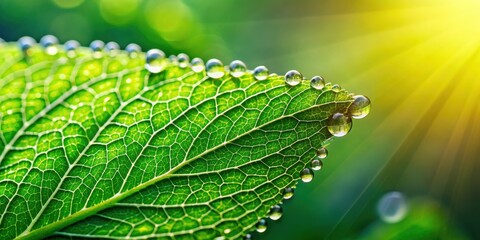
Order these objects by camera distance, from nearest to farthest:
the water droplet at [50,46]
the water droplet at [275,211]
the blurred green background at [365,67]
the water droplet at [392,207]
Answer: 1. the water droplet at [50,46]
2. the water droplet at [275,211]
3. the water droplet at [392,207]
4. the blurred green background at [365,67]

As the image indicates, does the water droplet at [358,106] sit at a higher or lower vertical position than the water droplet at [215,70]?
lower

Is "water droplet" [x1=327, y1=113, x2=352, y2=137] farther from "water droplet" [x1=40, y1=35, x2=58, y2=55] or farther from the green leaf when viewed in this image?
"water droplet" [x1=40, y1=35, x2=58, y2=55]

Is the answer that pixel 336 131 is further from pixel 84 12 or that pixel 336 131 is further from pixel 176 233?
pixel 84 12

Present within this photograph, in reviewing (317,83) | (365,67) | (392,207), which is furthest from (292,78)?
(365,67)

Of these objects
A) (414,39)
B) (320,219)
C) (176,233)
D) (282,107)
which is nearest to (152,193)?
(176,233)

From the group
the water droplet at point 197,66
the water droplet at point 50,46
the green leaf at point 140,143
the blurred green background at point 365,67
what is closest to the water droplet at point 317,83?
the green leaf at point 140,143

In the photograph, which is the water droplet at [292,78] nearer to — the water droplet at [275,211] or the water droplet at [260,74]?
the water droplet at [260,74]
